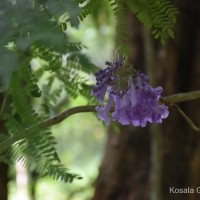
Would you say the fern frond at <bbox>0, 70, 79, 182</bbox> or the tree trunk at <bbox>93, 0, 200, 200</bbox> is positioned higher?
the tree trunk at <bbox>93, 0, 200, 200</bbox>

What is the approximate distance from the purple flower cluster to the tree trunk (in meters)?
1.47

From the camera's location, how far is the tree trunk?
2756 mm

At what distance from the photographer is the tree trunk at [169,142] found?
2756mm

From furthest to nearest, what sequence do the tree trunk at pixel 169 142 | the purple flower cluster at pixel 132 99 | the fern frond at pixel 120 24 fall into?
the tree trunk at pixel 169 142, the fern frond at pixel 120 24, the purple flower cluster at pixel 132 99

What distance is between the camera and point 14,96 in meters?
1.52

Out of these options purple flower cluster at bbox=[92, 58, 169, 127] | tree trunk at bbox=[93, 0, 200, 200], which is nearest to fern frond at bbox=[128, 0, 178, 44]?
purple flower cluster at bbox=[92, 58, 169, 127]

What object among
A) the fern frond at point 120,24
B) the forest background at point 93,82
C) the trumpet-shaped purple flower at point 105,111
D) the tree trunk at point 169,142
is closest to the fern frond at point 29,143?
the forest background at point 93,82

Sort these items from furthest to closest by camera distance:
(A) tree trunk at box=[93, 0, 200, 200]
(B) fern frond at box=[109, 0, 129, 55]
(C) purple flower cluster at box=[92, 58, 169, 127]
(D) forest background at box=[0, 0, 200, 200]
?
(A) tree trunk at box=[93, 0, 200, 200], (B) fern frond at box=[109, 0, 129, 55], (C) purple flower cluster at box=[92, 58, 169, 127], (D) forest background at box=[0, 0, 200, 200]

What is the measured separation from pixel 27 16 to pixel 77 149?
6.03m

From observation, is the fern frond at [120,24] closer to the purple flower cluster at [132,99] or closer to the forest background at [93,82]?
the forest background at [93,82]

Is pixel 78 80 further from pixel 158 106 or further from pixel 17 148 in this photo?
pixel 158 106

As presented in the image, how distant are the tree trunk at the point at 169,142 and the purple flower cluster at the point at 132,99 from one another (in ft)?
4.83

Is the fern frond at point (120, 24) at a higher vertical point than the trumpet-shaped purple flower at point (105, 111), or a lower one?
higher

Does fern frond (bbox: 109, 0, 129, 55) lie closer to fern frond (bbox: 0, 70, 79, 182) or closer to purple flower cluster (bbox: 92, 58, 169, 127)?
purple flower cluster (bbox: 92, 58, 169, 127)
